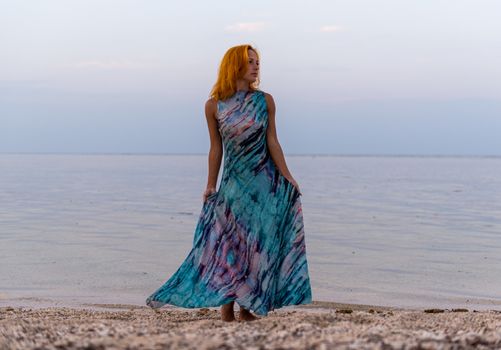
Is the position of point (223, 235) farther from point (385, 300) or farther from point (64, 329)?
point (385, 300)

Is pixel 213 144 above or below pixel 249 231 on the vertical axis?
above

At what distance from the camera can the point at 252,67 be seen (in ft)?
19.7

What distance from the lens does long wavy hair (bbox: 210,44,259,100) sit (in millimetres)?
5977

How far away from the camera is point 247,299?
589cm

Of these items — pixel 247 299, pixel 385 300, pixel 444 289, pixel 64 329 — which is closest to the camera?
pixel 64 329

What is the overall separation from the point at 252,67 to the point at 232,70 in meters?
0.15

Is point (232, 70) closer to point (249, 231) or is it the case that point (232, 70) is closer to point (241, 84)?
point (241, 84)

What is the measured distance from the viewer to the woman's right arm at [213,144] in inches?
240

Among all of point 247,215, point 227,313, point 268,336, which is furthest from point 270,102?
point 268,336

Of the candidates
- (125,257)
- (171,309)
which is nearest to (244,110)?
(171,309)

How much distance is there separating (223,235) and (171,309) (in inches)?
98.5

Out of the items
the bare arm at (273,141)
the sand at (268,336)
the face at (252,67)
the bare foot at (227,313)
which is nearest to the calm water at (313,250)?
the bare foot at (227,313)

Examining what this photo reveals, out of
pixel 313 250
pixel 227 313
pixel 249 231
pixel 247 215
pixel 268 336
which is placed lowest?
pixel 313 250

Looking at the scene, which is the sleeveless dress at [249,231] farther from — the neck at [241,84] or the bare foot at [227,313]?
the bare foot at [227,313]
